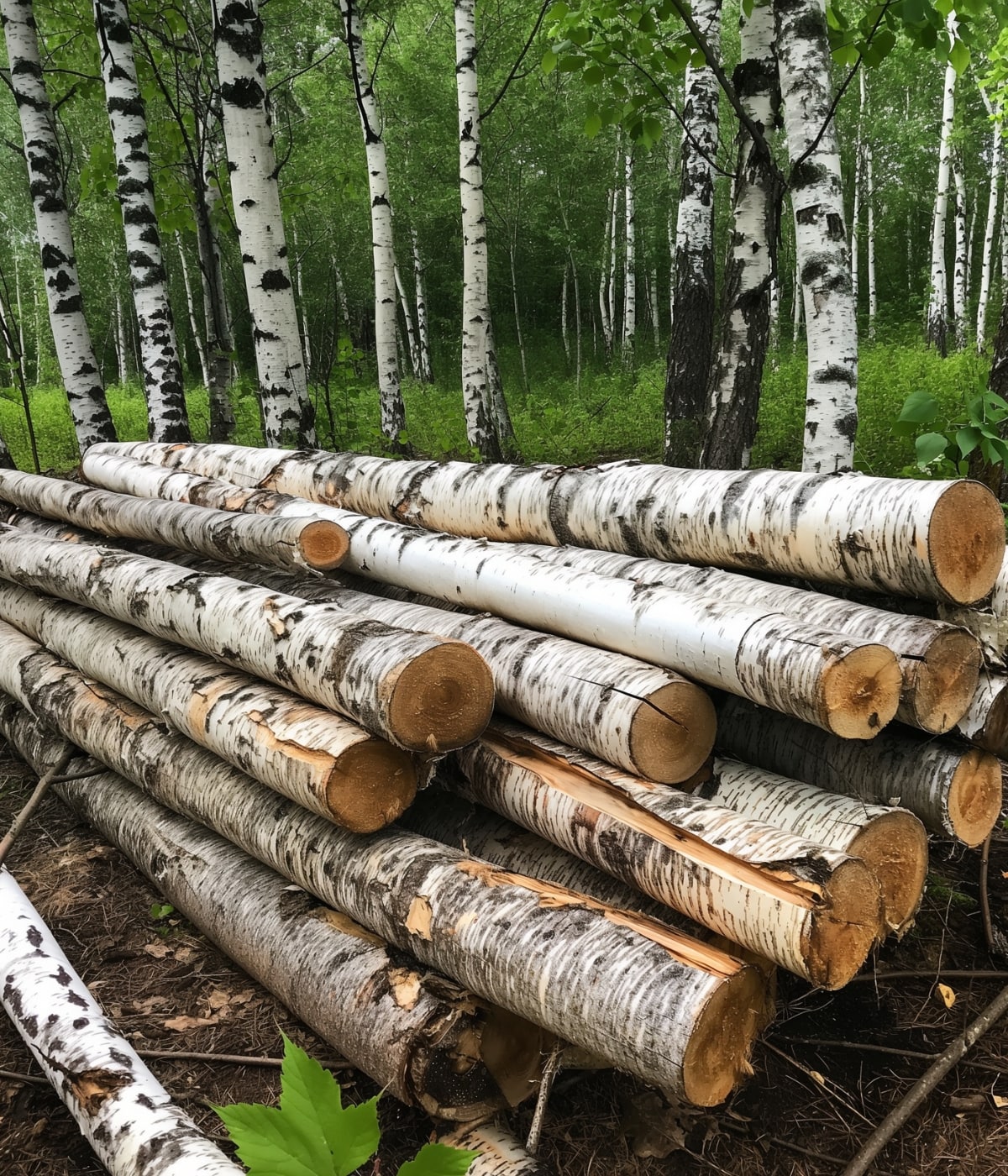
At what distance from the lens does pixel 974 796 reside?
238 centimetres

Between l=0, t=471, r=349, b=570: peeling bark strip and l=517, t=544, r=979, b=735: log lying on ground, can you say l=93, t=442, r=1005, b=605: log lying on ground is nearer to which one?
l=517, t=544, r=979, b=735: log lying on ground

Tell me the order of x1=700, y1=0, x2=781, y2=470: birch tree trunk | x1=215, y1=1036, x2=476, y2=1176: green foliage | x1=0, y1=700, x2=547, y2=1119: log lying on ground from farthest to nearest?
1. x1=700, y1=0, x2=781, y2=470: birch tree trunk
2. x1=0, y1=700, x2=547, y2=1119: log lying on ground
3. x1=215, y1=1036, x2=476, y2=1176: green foliage

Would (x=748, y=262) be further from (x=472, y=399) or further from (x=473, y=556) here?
(x=472, y=399)

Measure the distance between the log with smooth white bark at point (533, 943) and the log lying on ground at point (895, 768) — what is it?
2.70 feet

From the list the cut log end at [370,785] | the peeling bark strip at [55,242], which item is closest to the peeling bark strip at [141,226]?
the peeling bark strip at [55,242]

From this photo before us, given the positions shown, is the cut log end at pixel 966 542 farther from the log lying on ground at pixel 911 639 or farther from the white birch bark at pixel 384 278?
the white birch bark at pixel 384 278

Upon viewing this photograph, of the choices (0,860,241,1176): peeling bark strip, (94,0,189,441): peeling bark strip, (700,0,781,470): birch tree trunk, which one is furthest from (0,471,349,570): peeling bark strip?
(700,0,781,470): birch tree trunk

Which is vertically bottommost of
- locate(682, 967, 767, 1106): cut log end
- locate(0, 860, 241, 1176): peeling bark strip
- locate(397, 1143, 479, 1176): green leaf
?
locate(0, 860, 241, 1176): peeling bark strip

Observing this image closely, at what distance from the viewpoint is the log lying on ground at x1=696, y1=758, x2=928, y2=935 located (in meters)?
2.04

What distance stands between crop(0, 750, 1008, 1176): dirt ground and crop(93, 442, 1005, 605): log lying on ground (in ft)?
4.08

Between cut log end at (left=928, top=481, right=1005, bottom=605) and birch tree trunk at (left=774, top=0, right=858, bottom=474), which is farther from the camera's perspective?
birch tree trunk at (left=774, top=0, right=858, bottom=474)

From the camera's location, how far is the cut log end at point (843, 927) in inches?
69.1

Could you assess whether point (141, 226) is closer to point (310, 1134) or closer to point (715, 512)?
point (715, 512)

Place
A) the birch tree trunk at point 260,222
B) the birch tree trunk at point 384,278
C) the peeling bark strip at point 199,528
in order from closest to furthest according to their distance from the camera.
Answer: the peeling bark strip at point 199,528 < the birch tree trunk at point 260,222 < the birch tree trunk at point 384,278
